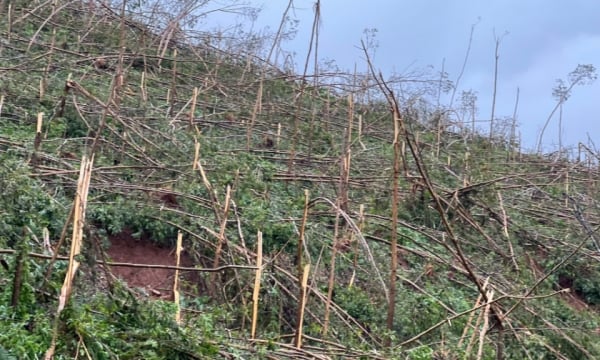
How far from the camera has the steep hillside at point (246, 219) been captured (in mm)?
3414

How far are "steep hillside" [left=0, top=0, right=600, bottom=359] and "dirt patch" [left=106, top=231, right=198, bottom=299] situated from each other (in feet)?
0.06

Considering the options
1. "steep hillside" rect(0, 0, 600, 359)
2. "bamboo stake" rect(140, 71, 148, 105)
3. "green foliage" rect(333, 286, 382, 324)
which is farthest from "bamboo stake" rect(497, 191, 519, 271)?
"bamboo stake" rect(140, 71, 148, 105)

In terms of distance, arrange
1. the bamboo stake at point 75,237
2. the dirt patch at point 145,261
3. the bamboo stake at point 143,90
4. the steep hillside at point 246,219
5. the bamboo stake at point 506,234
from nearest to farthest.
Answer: the bamboo stake at point 75,237 → the steep hillside at point 246,219 → the dirt patch at point 145,261 → the bamboo stake at point 506,234 → the bamboo stake at point 143,90

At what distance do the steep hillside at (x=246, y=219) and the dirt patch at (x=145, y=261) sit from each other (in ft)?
0.06

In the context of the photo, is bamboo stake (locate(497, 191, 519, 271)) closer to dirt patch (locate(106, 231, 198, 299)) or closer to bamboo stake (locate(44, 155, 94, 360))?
dirt patch (locate(106, 231, 198, 299))

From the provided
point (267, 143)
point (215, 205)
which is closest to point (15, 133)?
point (215, 205)

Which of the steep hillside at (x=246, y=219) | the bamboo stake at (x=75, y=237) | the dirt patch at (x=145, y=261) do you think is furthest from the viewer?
the dirt patch at (x=145, y=261)

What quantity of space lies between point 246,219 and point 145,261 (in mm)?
778

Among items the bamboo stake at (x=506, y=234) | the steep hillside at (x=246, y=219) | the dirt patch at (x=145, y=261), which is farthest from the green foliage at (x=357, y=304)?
the bamboo stake at (x=506, y=234)

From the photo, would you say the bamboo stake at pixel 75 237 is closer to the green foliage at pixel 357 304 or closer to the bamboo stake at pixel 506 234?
the green foliage at pixel 357 304

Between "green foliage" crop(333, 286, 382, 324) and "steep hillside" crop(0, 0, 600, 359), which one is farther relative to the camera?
"green foliage" crop(333, 286, 382, 324)

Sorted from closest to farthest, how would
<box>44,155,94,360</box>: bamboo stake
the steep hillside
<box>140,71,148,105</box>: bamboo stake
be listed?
<box>44,155,94,360</box>: bamboo stake
the steep hillside
<box>140,71,148,105</box>: bamboo stake

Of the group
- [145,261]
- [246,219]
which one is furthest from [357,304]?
[145,261]

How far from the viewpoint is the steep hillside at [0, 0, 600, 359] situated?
3.41 m
